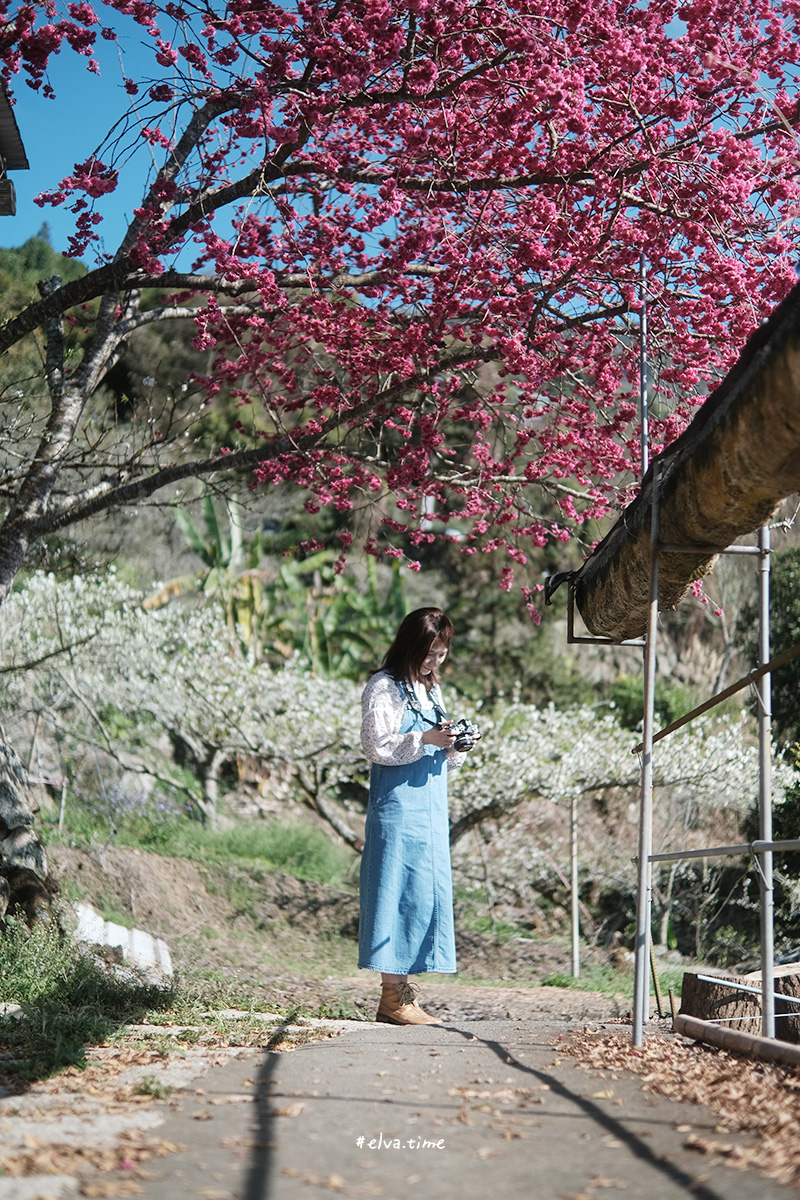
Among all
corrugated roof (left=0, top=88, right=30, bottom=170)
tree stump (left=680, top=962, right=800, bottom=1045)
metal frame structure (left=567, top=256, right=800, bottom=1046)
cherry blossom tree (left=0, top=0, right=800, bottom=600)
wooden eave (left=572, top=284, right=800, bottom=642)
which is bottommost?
tree stump (left=680, top=962, right=800, bottom=1045)

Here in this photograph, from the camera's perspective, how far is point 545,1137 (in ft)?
7.06

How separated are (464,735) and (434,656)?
39 cm

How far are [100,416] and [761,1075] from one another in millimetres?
12286

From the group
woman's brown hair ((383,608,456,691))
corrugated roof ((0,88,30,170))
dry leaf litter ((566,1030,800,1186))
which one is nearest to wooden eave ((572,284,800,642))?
woman's brown hair ((383,608,456,691))

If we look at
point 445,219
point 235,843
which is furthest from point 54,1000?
point 235,843

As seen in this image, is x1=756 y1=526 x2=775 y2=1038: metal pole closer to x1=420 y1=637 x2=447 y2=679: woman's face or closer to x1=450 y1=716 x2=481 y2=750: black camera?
x1=450 y1=716 x2=481 y2=750: black camera

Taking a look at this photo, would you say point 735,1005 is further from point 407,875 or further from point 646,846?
point 407,875

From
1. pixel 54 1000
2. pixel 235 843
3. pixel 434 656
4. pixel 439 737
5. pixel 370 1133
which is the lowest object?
pixel 54 1000

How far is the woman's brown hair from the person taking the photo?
401 centimetres

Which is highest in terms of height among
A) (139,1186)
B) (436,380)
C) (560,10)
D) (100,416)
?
(100,416)

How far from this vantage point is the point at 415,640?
4012 mm

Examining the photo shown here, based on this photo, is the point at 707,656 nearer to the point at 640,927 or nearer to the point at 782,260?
the point at 782,260

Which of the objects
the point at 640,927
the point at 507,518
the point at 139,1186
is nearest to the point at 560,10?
the point at 507,518

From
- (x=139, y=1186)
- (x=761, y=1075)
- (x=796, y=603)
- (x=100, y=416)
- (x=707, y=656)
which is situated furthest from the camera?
(x=707, y=656)
